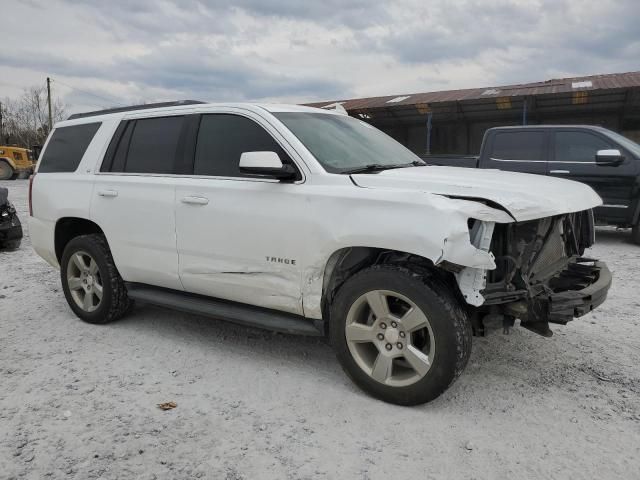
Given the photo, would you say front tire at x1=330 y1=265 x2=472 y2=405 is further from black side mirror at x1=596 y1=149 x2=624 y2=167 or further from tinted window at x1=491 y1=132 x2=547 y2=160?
tinted window at x1=491 y1=132 x2=547 y2=160

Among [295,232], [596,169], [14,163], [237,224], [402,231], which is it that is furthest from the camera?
[14,163]

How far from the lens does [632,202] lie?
8.20m

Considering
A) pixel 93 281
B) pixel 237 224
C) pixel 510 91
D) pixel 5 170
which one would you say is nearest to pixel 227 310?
pixel 237 224

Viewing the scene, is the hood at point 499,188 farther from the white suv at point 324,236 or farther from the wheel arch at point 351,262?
the wheel arch at point 351,262

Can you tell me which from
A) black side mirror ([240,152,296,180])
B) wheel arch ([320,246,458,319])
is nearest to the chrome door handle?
black side mirror ([240,152,296,180])

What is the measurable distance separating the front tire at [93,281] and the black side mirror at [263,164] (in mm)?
1927

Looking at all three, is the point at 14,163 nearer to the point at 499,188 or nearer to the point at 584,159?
the point at 584,159

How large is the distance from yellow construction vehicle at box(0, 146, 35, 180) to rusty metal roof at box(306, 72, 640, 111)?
16893 mm

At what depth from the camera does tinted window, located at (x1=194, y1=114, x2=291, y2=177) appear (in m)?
3.72

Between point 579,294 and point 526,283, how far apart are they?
0.37 metres

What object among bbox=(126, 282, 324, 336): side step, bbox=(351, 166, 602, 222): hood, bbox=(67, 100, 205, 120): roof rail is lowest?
bbox=(126, 282, 324, 336): side step

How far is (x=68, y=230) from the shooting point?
16.5 feet

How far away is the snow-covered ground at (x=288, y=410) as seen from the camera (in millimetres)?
2566

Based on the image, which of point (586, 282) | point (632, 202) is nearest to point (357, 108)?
point (632, 202)
